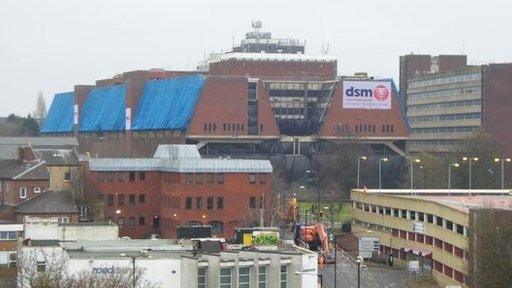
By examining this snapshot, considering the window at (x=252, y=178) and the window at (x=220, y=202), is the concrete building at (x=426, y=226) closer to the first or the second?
the window at (x=252, y=178)

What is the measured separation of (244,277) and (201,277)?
167 centimetres

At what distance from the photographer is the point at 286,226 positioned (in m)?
112

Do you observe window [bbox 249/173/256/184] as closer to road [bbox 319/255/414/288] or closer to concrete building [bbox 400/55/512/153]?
road [bbox 319/255/414/288]

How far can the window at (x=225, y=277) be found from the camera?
5097cm

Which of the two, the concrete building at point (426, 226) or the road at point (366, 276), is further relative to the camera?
the concrete building at point (426, 226)

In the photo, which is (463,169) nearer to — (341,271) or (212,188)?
(212,188)

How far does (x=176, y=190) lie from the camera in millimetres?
106062

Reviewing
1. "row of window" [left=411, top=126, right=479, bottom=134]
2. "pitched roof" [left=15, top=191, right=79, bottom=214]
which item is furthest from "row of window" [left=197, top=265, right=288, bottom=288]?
"row of window" [left=411, top=126, right=479, bottom=134]

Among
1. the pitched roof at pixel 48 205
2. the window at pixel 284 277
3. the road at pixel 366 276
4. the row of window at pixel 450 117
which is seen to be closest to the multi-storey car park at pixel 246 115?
the row of window at pixel 450 117

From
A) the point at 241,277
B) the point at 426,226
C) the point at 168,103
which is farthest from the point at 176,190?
the point at 168,103

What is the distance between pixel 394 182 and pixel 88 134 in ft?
173

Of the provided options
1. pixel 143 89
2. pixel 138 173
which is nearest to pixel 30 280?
pixel 138 173

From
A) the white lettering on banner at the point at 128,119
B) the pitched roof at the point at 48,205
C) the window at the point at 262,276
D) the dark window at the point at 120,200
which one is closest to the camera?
the window at the point at 262,276

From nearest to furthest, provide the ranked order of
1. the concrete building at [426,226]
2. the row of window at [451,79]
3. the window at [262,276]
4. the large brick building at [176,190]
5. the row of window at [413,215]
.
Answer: the window at [262,276] < the concrete building at [426,226] < the row of window at [413,215] < the large brick building at [176,190] < the row of window at [451,79]
